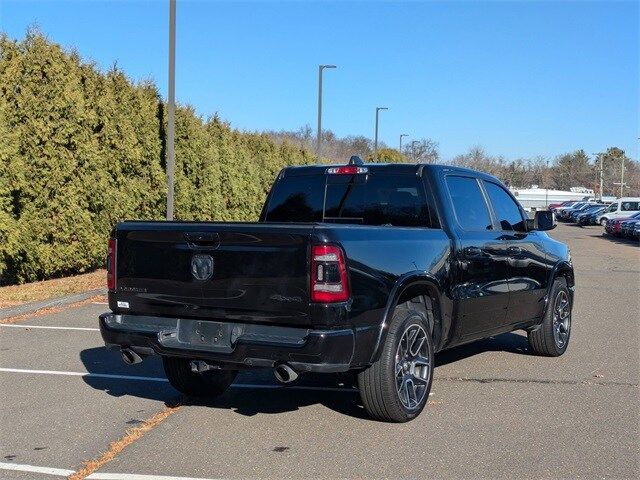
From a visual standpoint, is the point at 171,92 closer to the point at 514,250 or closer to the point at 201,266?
the point at 514,250

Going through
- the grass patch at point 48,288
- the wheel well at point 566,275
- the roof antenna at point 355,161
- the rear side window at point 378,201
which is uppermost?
the roof antenna at point 355,161

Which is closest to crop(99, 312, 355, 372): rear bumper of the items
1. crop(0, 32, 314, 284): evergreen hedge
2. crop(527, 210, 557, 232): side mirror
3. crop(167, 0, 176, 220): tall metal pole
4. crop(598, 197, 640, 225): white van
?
crop(527, 210, 557, 232): side mirror

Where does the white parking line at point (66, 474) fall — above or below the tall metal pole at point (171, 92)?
below

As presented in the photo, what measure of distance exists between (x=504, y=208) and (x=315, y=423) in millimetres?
3208

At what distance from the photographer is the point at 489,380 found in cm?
707

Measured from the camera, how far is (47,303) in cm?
1116

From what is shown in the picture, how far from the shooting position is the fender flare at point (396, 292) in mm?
5199

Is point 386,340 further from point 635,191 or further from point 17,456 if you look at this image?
point 635,191

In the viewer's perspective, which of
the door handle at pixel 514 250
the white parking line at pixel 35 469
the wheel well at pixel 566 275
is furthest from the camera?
the wheel well at pixel 566 275

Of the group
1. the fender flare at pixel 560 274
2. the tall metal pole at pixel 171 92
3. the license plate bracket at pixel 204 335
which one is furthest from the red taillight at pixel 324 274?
the tall metal pole at pixel 171 92

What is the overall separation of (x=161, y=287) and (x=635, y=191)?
142361mm

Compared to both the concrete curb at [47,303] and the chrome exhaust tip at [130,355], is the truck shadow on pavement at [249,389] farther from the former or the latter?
the concrete curb at [47,303]

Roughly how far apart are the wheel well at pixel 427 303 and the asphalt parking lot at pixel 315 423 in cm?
62

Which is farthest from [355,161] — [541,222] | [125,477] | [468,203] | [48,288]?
[48,288]
